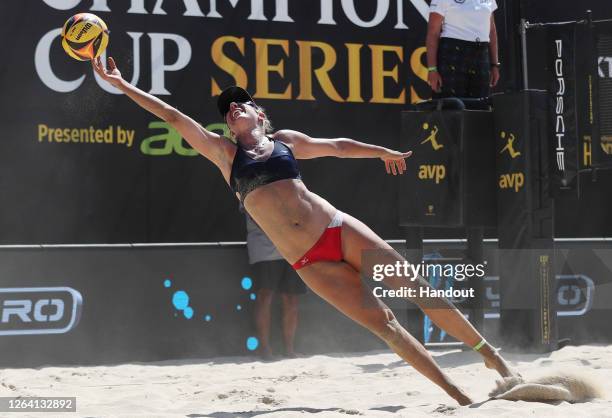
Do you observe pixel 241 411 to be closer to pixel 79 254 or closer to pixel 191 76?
pixel 79 254

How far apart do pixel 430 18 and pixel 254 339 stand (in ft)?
9.25

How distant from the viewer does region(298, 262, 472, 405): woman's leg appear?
5.09m

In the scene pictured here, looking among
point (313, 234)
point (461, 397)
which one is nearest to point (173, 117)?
point (313, 234)

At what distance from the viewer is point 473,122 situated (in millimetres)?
Result: 7715

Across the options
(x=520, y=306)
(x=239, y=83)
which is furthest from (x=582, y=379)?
(x=239, y=83)

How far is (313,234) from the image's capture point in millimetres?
5180

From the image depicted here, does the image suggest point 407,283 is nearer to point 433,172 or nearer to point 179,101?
point 433,172

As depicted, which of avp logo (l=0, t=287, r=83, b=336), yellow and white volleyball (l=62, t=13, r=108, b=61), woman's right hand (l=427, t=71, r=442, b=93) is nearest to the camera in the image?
yellow and white volleyball (l=62, t=13, r=108, b=61)

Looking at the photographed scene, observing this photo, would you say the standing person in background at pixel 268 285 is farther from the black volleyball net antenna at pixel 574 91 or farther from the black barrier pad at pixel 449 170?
the black volleyball net antenna at pixel 574 91

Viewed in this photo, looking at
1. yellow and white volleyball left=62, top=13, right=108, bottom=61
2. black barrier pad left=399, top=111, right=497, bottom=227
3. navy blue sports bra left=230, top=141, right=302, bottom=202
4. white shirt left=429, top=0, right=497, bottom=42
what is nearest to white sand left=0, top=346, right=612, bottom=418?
black barrier pad left=399, top=111, right=497, bottom=227

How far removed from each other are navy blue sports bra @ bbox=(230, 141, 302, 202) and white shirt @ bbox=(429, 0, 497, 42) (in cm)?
290

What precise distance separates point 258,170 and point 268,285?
2.76 meters

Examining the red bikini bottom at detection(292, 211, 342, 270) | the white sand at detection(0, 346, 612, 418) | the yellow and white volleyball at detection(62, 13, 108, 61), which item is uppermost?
the yellow and white volleyball at detection(62, 13, 108, 61)

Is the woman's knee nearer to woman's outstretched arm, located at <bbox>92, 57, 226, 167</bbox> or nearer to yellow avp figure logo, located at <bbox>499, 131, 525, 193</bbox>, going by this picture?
woman's outstretched arm, located at <bbox>92, 57, 226, 167</bbox>
